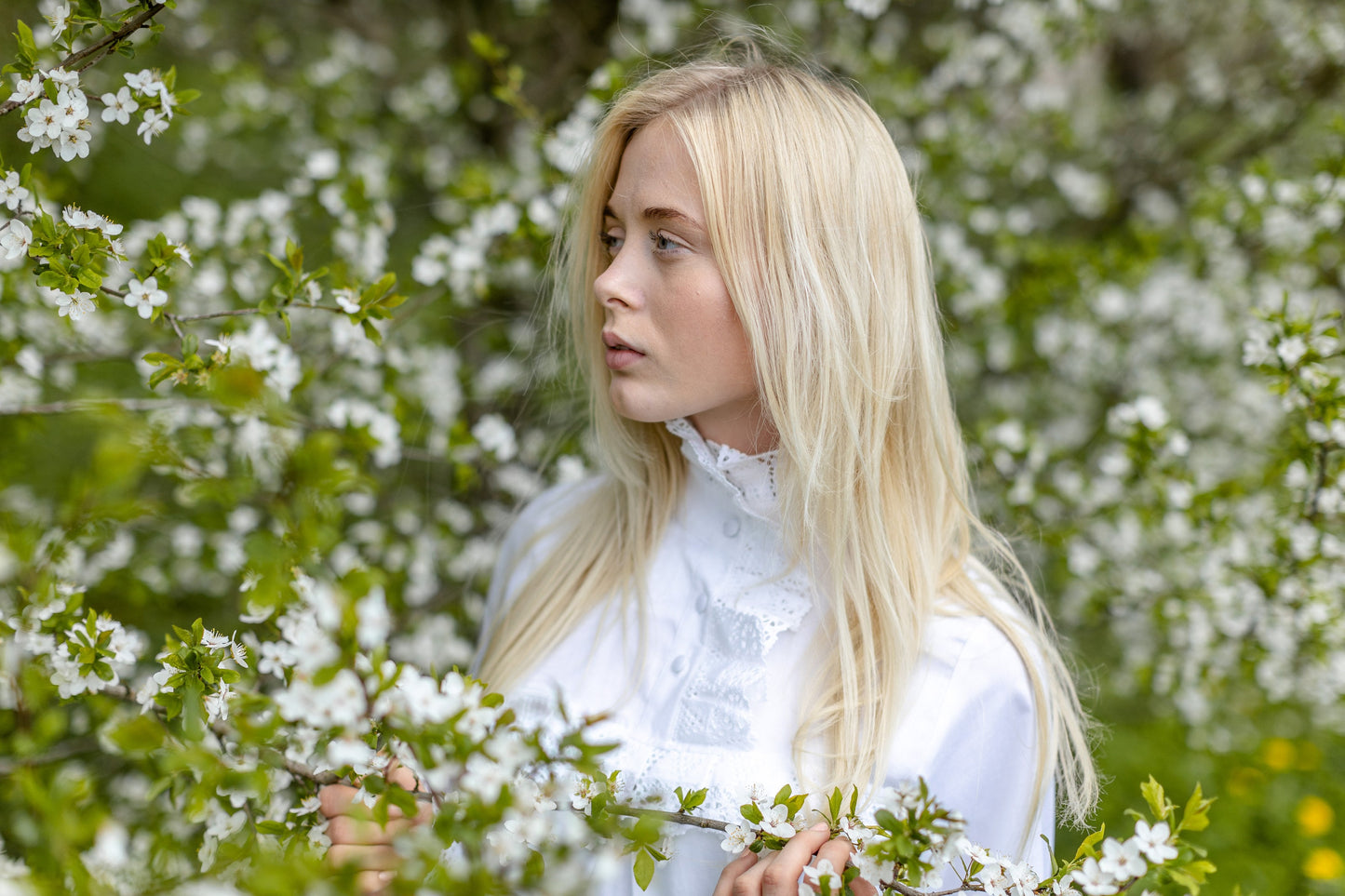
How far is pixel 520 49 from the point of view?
3.14 m

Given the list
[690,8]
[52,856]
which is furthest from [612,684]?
[690,8]

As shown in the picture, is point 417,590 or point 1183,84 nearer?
point 417,590

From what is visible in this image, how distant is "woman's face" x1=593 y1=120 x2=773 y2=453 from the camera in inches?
56.2

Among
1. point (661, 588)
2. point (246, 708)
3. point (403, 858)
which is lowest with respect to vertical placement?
point (661, 588)

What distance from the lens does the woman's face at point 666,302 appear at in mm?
1427

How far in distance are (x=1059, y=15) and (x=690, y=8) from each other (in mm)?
1118

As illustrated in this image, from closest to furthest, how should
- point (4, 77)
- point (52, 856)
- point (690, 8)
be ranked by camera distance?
point (52, 856), point (4, 77), point (690, 8)

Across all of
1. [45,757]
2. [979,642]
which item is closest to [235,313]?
[45,757]

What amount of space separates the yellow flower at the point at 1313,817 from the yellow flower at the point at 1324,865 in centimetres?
13

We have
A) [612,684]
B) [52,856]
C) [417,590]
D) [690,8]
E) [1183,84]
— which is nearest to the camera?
[52,856]

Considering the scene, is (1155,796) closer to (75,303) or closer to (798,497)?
(798,497)

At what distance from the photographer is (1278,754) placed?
3.24 meters

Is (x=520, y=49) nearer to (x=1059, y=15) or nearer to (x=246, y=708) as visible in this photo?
(x=1059, y=15)

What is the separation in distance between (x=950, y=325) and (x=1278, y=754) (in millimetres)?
1944
